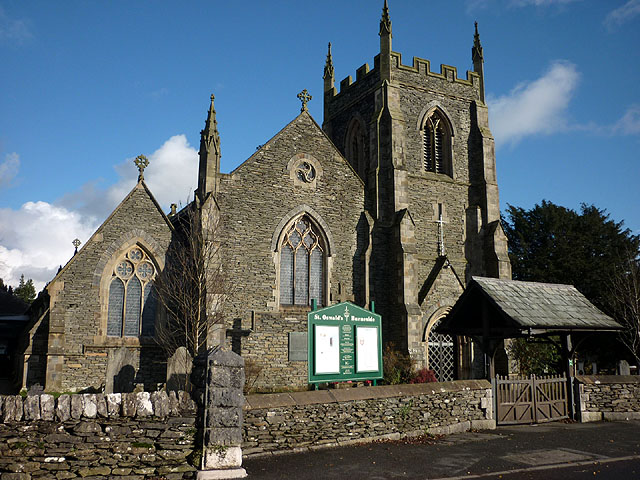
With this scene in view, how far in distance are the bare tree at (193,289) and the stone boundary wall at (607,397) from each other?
435 inches

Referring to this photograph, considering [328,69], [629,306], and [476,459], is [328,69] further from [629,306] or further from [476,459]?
[476,459]

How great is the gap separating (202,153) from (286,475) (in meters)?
14.3

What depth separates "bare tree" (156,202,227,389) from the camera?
58.8 ft

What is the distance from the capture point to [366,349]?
43.7 ft

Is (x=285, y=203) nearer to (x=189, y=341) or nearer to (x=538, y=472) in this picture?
(x=189, y=341)

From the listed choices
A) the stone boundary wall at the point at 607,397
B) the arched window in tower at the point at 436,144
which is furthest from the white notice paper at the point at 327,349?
the arched window in tower at the point at 436,144

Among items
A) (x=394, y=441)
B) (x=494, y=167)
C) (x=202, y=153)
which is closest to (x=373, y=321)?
(x=394, y=441)

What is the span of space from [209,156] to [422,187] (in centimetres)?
1000

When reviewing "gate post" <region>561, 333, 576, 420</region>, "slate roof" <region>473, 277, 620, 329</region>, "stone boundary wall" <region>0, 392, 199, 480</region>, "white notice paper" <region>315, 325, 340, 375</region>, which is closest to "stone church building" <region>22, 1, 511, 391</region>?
"white notice paper" <region>315, 325, 340, 375</region>

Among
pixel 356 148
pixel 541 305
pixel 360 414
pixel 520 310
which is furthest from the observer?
pixel 356 148

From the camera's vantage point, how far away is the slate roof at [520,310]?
524 inches

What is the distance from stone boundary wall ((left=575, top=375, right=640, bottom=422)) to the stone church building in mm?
Answer: 7066

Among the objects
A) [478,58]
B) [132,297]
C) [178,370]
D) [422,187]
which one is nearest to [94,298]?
[132,297]

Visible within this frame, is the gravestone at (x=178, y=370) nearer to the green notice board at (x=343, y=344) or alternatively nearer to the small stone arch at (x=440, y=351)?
the green notice board at (x=343, y=344)
